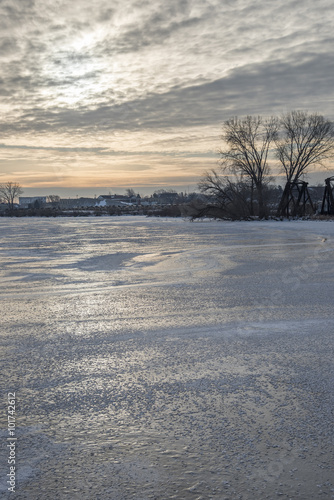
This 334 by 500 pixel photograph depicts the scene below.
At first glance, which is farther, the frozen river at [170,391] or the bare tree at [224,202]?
the bare tree at [224,202]

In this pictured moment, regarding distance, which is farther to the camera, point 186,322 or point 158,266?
point 158,266

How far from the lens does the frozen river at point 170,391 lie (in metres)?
2.75

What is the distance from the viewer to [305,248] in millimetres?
16656

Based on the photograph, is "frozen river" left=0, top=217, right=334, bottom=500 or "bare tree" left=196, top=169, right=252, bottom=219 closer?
"frozen river" left=0, top=217, right=334, bottom=500

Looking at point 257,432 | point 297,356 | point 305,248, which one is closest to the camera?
point 257,432

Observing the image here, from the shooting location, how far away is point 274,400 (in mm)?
3783

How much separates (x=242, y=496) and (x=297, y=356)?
2.52 metres

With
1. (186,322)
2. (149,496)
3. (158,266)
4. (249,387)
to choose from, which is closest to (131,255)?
(158,266)

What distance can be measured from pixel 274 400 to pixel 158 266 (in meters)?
8.81

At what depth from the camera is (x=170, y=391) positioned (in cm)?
399

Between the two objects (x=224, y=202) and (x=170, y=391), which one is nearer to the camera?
(x=170, y=391)

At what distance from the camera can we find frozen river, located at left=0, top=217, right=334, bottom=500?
2.75 meters

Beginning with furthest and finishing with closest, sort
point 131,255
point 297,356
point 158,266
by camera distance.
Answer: point 131,255 < point 158,266 < point 297,356

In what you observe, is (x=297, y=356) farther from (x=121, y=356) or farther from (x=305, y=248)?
(x=305, y=248)
